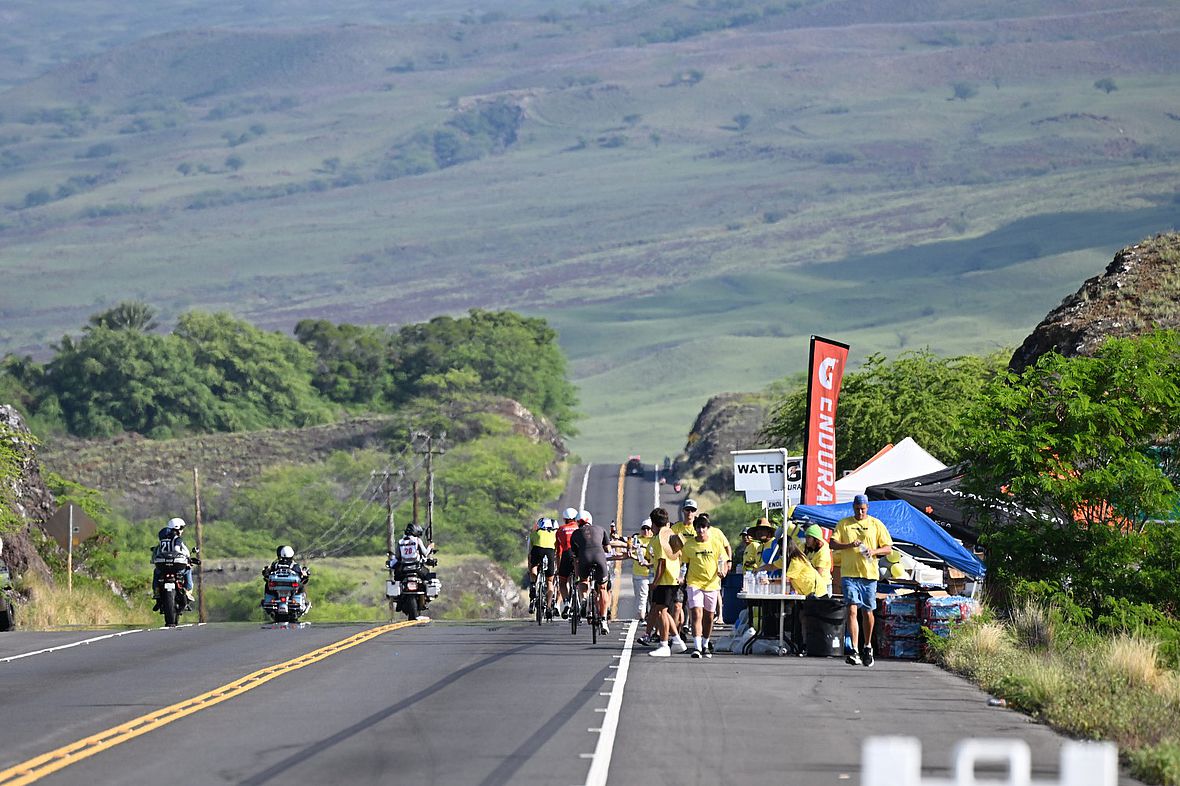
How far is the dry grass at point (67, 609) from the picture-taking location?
128 ft

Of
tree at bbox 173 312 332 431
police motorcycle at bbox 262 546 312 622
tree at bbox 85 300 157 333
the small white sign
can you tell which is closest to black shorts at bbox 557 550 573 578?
the small white sign

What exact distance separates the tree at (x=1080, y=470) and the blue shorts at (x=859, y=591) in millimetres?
4349

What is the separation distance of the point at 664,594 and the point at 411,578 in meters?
9.61

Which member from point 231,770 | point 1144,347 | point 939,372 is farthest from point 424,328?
point 231,770

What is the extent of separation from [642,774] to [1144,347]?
654 inches

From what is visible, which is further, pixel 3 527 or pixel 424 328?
pixel 424 328

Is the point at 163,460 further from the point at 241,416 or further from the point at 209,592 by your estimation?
the point at 209,592

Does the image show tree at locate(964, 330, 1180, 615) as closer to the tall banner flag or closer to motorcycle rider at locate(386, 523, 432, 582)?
the tall banner flag

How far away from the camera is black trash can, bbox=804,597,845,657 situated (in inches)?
1048

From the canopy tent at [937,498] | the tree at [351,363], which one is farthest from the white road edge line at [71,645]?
the tree at [351,363]

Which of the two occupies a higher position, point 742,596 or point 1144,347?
point 1144,347

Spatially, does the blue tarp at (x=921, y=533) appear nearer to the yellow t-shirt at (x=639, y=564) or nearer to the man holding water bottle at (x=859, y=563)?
the yellow t-shirt at (x=639, y=564)

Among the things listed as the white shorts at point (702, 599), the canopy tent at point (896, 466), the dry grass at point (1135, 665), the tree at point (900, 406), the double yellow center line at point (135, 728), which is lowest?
the double yellow center line at point (135, 728)

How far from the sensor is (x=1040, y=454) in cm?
2930
